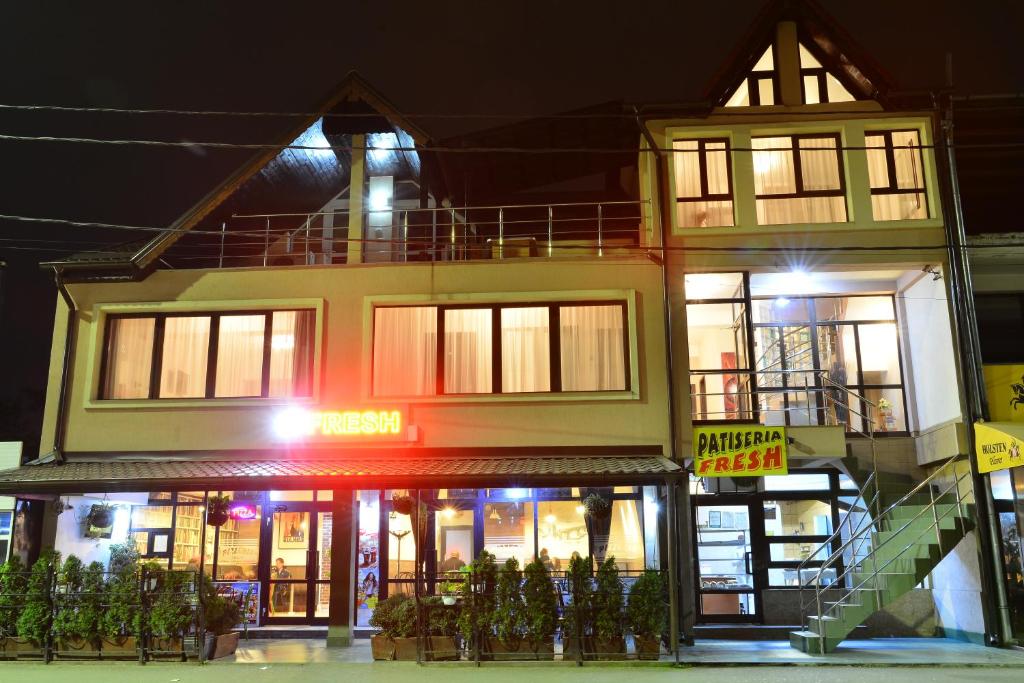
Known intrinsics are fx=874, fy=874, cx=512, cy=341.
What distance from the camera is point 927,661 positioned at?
42.7ft

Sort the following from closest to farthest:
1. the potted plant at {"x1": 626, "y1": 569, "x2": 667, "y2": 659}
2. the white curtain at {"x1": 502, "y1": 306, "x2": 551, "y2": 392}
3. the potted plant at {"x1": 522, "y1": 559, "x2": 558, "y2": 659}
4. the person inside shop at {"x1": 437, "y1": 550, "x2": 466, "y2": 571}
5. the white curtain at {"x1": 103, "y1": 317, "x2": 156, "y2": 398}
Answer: the potted plant at {"x1": 626, "y1": 569, "x2": 667, "y2": 659} → the potted plant at {"x1": 522, "y1": 559, "x2": 558, "y2": 659} → the white curtain at {"x1": 502, "y1": 306, "x2": 551, "y2": 392} → the person inside shop at {"x1": 437, "y1": 550, "x2": 466, "y2": 571} → the white curtain at {"x1": 103, "y1": 317, "x2": 156, "y2": 398}

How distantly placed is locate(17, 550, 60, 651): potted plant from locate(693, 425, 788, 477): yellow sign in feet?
35.2

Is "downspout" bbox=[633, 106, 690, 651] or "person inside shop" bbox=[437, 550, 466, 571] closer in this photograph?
"downspout" bbox=[633, 106, 690, 651]

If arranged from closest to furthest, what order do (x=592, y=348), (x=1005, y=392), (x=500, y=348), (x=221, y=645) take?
(x=221, y=645) < (x=1005, y=392) < (x=592, y=348) < (x=500, y=348)

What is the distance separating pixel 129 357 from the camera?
679 inches

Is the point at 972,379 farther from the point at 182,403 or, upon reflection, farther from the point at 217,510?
the point at 182,403

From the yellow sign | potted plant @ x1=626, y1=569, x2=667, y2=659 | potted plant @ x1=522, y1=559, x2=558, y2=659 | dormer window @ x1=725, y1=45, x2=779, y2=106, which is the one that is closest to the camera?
potted plant @ x1=626, y1=569, x2=667, y2=659

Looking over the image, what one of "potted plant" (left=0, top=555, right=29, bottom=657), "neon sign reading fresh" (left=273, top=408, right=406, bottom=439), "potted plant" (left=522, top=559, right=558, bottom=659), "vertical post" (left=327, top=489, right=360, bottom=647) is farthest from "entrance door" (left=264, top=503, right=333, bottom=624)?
"potted plant" (left=522, top=559, right=558, bottom=659)

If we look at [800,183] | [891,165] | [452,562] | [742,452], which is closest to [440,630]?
[452,562]

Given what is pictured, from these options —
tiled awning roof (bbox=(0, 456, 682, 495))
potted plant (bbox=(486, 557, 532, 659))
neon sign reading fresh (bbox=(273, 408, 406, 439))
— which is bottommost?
potted plant (bbox=(486, 557, 532, 659))

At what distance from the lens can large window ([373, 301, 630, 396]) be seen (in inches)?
645

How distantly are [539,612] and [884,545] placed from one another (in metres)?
6.04

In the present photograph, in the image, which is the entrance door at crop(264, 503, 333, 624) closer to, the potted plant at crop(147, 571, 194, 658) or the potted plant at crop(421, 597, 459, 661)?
the potted plant at crop(147, 571, 194, 658)

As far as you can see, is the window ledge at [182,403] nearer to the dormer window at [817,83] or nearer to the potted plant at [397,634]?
the potted plant at [397,634]
